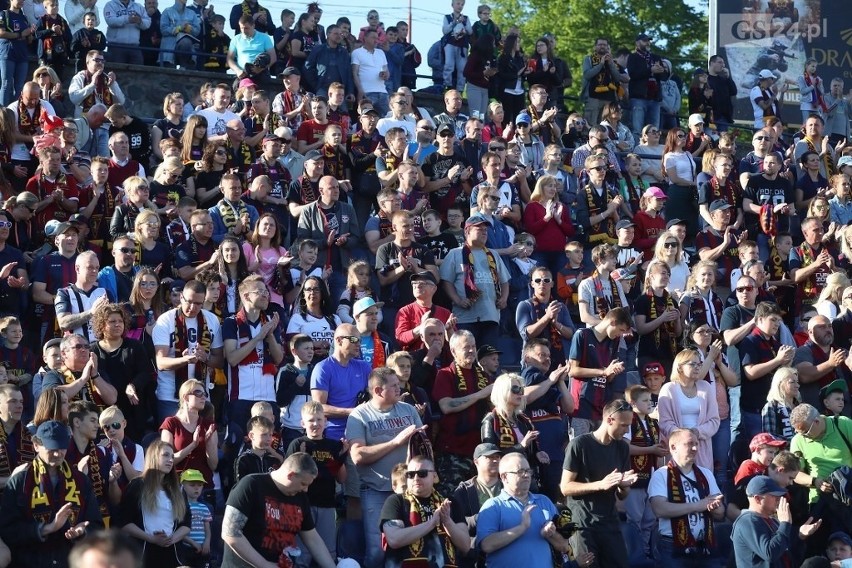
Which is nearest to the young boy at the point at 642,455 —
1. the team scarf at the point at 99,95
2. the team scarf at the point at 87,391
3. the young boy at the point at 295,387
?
the young boy at the point at 295,387

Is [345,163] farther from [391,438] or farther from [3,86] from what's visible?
[391,438]

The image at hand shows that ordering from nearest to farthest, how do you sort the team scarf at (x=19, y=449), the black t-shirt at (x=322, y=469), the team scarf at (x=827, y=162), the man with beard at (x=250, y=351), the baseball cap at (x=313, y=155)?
1. the team scarf at (x=19, y=449)
2. the black t-shirt at (x=322, y=469)
3. the man with beard at (x=250, y=351)
4. the baseball cap at (x=313, y=155)
5. the team scarf at (x=827, y=162)

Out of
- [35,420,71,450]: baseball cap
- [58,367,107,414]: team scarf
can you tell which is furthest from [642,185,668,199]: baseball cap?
[35,420,71,450]: baseball cap

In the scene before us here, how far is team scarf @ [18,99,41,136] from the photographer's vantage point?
14.9 meters

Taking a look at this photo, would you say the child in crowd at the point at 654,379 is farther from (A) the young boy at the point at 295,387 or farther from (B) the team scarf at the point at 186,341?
(B) the team scarf at the point at 186,341

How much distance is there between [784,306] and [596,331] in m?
3.81

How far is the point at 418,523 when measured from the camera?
9.56 meters

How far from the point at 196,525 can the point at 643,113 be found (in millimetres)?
12273

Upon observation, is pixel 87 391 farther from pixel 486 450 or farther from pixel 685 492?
pixel 685 492

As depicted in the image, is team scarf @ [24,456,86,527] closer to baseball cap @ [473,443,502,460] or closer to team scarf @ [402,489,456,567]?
team scarf @ [402,489,456,567]

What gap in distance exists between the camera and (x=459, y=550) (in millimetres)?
9781

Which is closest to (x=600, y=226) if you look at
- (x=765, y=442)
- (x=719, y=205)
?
(x=719, y=205)

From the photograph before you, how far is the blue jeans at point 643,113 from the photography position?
20.5 meters

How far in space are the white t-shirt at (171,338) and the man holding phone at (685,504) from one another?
3.64 meters
